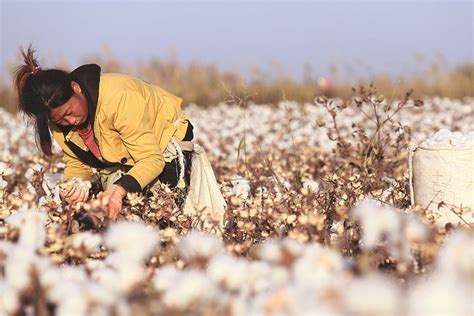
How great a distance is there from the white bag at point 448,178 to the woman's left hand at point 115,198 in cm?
127

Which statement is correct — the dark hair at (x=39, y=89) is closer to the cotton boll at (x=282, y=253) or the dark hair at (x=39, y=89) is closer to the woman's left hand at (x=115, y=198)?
the woman's left hand at (x=115, y=198)

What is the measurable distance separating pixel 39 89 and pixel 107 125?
435 mm

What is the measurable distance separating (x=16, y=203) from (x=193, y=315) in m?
1.59

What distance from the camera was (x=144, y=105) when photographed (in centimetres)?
365

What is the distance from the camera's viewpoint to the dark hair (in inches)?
129

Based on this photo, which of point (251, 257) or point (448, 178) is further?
point (448, 178)

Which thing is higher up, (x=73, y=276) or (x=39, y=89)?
(x=39, y=89)

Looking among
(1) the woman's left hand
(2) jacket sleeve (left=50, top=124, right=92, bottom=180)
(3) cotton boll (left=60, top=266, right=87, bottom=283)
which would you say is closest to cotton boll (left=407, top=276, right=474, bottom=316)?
(3) cotton boll (left=60, top=266, right=87, bottom=283)

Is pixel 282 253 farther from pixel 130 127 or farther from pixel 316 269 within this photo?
pixel 130 127

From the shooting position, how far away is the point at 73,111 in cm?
341

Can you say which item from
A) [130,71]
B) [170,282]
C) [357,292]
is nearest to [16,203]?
[170,282]

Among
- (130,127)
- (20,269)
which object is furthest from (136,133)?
(20,269)

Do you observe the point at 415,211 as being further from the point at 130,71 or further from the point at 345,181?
the point at 130,71

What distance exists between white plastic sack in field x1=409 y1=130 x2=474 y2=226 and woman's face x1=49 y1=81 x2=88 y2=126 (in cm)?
143
